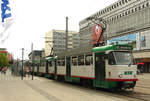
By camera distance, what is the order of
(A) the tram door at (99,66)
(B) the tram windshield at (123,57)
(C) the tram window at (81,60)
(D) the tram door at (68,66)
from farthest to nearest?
(D) the tram door at (68,66) → (C) the tram window at (81,60) → (A) the tram door at (99,66) → (B) the tram windshield at (123,57)

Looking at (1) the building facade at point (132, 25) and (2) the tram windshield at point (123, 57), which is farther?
(1) the building facade at point (132, 25)

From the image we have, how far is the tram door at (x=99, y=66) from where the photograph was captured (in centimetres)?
1373

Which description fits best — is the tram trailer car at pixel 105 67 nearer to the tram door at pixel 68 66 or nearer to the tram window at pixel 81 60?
the tram window at pixel 81 60

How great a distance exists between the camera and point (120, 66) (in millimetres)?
12602

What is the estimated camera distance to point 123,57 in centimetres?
1316

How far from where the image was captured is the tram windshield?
12875 mm

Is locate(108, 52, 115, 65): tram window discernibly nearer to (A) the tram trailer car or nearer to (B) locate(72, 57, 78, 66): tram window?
(A) the tram trailer car

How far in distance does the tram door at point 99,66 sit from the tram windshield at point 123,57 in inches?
44.0

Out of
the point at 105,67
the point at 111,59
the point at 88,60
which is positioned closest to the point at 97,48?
the point at 88,60

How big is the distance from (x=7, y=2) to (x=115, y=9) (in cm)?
6042

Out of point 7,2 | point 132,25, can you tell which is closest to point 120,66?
point 7,2

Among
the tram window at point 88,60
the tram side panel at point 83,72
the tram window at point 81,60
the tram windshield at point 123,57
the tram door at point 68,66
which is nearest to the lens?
the tram windshield at point 123,57

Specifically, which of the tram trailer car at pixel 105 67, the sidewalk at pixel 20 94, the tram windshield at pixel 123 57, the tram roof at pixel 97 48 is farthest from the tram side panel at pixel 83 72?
the sidewalk at pixel 20 94

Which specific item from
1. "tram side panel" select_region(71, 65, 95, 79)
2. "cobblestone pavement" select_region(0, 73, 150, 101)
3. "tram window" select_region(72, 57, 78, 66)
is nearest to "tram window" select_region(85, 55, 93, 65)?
"tram side panel" select_region(71, 65, 95, 79)
